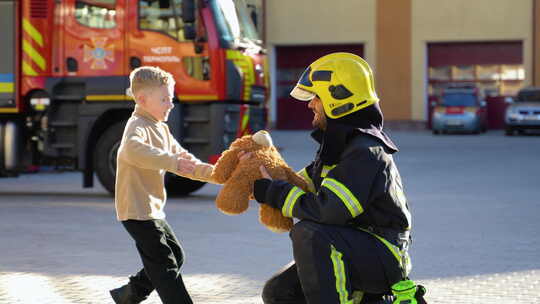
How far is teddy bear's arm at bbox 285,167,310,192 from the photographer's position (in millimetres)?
4809

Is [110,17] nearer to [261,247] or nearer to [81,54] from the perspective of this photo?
[81,54]

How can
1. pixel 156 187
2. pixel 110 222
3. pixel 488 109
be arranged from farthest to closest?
pixel 488 109
pixel 110 222
pixel 156 187

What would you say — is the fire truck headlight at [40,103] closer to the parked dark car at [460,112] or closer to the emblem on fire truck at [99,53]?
the emblem on fire truck at [99,53]

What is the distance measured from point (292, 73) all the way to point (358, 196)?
41.6 m

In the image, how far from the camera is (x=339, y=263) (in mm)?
4438

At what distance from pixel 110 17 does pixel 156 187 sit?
8179mm

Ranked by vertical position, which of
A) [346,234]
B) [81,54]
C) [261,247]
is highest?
[81,54]

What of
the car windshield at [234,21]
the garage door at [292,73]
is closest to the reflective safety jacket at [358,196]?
the car windshield at [234,21]

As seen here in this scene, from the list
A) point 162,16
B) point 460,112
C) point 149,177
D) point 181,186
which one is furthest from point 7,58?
point 460,112

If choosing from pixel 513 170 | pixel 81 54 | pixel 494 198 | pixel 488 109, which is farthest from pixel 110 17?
pixel 488 109

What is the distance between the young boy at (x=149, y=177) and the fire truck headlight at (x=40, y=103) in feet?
Answer: 27.3

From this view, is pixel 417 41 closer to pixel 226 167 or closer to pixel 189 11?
pixel 189 11

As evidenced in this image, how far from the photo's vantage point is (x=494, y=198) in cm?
1402

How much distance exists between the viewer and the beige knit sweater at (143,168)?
538 cm
